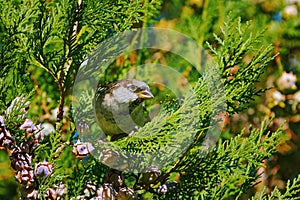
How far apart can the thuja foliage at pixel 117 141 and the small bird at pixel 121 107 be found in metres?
0.02

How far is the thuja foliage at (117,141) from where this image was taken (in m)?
0.42

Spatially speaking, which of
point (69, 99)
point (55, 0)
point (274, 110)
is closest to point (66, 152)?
point (69, 99)

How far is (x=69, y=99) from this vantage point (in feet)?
1.89

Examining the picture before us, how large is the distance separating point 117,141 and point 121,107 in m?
0.03

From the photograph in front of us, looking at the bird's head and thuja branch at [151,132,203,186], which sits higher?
the bird's head

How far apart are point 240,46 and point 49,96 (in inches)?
9.6

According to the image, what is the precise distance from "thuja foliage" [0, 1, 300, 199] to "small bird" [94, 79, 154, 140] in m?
0.02

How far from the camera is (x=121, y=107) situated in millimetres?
451

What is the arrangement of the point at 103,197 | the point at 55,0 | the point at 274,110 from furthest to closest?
the point at 274,110, the point at 55,0, the point at 103,197

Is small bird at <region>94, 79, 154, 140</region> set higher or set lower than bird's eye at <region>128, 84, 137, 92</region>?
lower

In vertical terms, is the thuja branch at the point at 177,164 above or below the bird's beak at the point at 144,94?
below

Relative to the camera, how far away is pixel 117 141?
0.43m

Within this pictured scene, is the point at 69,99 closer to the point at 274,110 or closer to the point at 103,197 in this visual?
the point at 103,197

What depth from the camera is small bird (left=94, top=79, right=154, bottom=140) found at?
45 cm
